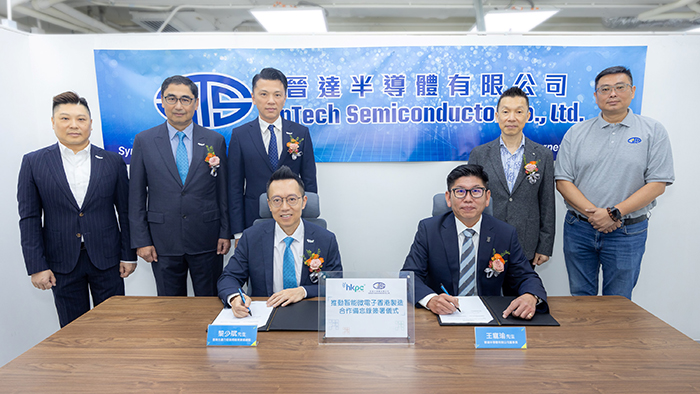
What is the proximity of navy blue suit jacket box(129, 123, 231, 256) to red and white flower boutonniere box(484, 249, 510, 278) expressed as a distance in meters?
1.67

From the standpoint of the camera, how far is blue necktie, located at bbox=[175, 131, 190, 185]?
94.3 inches

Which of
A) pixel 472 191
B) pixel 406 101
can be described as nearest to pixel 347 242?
pixel 406 101

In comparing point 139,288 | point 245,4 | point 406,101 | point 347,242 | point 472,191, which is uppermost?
point 245,4

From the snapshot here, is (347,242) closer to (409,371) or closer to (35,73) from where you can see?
(409,371)

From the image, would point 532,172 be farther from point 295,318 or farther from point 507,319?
point 295,318

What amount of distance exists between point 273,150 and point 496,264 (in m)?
1.55

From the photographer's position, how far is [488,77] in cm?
297

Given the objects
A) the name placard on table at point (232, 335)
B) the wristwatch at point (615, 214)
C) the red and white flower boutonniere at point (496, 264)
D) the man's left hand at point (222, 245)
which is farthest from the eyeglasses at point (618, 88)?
the man's left hand at point (222, 245)

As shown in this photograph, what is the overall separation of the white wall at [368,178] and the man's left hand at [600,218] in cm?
83

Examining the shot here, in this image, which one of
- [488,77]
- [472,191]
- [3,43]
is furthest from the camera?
[488,77]

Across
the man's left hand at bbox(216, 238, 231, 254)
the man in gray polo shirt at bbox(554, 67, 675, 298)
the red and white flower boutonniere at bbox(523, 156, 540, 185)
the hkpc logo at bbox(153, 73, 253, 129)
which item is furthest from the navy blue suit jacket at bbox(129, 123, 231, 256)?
the man in gray polo shirt at bbox(554, 67, 675, 298)

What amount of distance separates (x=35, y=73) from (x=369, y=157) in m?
2.66

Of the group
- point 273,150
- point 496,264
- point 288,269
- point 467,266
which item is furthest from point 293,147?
point 496,264

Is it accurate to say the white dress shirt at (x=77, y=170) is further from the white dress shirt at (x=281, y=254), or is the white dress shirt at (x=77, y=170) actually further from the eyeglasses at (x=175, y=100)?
the white dress shirt at (x=281, y=254)
